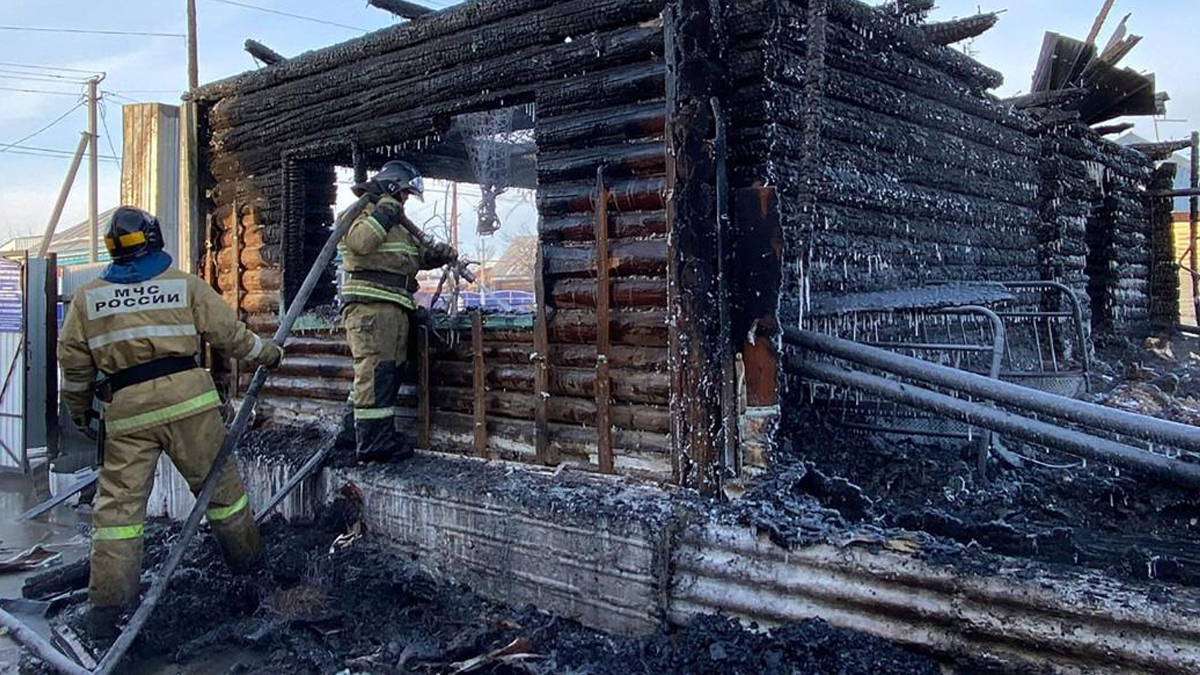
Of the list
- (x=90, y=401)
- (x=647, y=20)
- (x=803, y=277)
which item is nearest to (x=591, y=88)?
(x=647, y=20)

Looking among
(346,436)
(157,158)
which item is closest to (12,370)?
(157,158)

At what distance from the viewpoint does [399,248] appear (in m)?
5.33

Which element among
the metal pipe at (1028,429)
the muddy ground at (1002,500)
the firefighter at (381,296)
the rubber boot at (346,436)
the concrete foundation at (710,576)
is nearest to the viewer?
the concrete foundation at (710,576)

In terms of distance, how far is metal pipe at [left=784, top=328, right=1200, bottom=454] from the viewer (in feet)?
9.52

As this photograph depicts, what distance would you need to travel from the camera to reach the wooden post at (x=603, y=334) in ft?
14.4

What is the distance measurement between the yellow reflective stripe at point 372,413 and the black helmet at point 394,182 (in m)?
1.44

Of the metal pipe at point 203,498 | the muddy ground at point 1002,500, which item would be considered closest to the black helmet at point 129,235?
the metal pipe at point 203,498

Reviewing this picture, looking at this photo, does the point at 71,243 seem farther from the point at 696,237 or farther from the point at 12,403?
the point at 696,237

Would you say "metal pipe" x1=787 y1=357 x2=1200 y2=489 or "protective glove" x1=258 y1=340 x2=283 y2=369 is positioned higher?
"protective glove" x1=258 y1=340 x2=283 y2=369

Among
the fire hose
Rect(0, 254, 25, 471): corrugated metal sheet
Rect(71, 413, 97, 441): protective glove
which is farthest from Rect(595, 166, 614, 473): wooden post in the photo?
Rect(0, 254, 25, 471): corrugated metal sheet

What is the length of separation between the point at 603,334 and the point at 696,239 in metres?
0.78

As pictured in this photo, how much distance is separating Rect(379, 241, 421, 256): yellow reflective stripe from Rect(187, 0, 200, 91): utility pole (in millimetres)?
18908

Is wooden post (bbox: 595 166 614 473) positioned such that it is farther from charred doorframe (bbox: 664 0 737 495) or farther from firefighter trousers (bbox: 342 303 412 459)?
firefighter trousers (bbox: 342 303 412 459)

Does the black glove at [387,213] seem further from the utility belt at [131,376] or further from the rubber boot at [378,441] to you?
the utility belt at [131,376]
